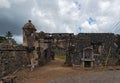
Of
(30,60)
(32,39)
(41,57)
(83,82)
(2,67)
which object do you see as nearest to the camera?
(83,82)

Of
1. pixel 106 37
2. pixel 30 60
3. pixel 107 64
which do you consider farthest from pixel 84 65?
pixel 30 60

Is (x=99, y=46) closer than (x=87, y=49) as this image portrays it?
No

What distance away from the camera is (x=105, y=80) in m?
18.2

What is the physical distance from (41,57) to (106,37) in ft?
30.8

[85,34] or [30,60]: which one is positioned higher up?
[85,34]

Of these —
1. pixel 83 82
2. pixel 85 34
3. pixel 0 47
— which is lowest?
pixel 83 82

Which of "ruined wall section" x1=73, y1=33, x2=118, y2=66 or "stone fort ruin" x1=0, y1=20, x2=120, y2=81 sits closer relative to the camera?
"stone fort ruin" x1=0, y1=20, x2=120, y2=81

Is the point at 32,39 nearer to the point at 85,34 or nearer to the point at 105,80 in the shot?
the point at 85,34

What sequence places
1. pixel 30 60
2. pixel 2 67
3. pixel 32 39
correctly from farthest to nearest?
pixel 32 39 < pixel 30 60 < pixel 2 67

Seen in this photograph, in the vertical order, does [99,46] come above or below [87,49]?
above

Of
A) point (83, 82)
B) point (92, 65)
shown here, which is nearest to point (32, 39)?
point (92, 65)

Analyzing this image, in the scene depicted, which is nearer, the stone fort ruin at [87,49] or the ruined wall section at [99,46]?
the stone fort ruin at [87,49]

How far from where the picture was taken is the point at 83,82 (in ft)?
58.6

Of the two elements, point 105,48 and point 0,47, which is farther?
point 105,48
